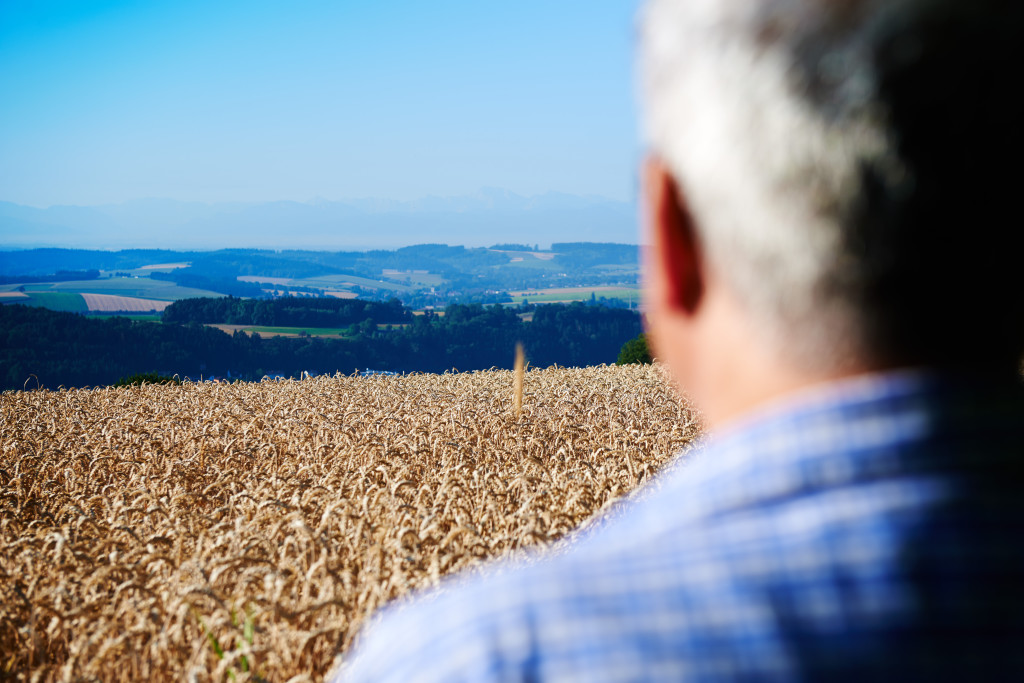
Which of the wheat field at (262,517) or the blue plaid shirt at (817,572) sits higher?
Answer: the blue plaid shirt at (817,572)

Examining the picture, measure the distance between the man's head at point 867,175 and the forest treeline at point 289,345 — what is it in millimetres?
60668

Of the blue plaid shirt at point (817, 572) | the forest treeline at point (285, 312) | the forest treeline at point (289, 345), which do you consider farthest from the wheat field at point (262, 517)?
the forest treeline at point (285, 312)

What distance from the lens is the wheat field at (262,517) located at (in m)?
2.94

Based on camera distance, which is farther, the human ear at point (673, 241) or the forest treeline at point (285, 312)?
the forest treeline at point (285, 312)

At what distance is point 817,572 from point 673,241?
377 millimetres

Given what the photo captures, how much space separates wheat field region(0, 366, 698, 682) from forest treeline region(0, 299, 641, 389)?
2096 inches

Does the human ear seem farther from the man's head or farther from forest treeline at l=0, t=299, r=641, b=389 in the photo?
forest treeline at l=0, t=299, r=641, b=389

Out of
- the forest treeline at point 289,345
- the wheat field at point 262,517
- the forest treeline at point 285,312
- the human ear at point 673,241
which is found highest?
the human ear at point 673,241

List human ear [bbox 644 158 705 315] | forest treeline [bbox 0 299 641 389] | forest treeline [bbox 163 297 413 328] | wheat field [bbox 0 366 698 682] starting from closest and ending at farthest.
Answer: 1. human ear [bbox 644 158 705 315]
2. wheat field [bbox 0 366 698 682]
3. forest treeline [bbox 0 299 641 389]
4. forest treeline [bbox 163 297 413 328]

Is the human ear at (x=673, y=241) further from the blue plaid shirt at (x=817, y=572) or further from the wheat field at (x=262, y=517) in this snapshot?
the wheat field at (x=262, y=517)

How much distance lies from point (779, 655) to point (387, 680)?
1.30ft

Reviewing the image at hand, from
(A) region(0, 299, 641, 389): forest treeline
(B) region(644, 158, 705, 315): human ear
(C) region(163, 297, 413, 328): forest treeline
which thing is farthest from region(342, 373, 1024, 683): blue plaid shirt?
(C) region(163, 297, 413, 328): forest treeline

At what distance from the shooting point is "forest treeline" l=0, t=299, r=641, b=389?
65.9m

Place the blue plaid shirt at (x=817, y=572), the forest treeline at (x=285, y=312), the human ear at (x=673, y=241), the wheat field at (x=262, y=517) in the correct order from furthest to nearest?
the forest treeline at (x=285, y=312) → the wheat field at (x=262, y=517) → the human ear at (x=673, y=241) → the blue plaid shirt at (x=817, y=572)
